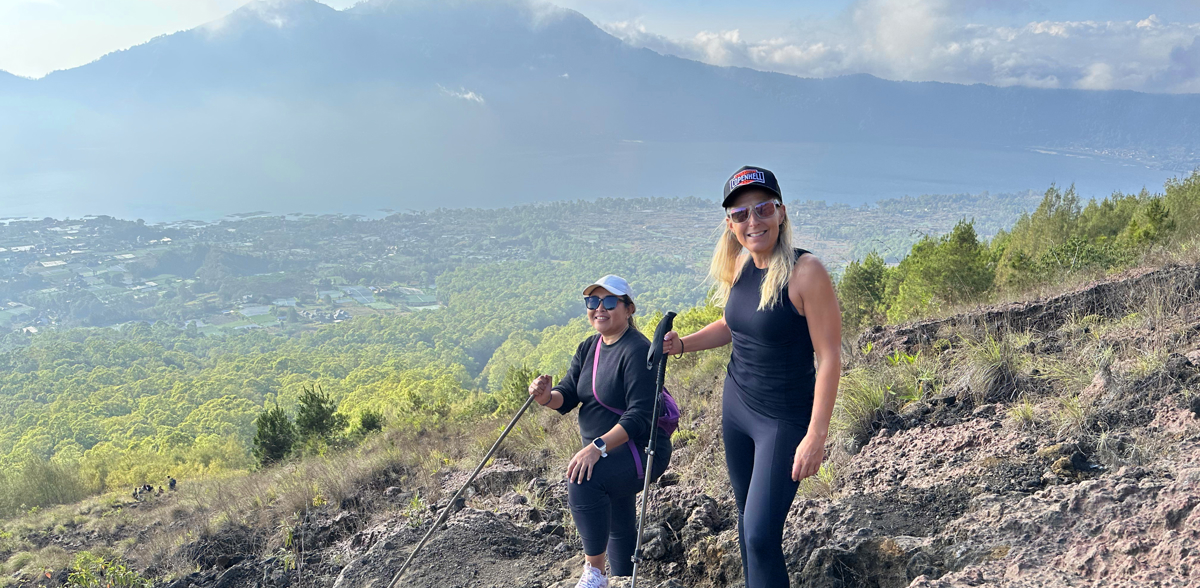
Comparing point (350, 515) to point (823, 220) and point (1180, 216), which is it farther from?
point (823, 220)

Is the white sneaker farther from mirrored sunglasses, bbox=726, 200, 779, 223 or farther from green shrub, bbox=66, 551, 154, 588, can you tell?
green shrub, bbox=66, 551, 154, 588

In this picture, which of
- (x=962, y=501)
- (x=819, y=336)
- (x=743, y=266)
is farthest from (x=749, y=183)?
(x=962, y=501)

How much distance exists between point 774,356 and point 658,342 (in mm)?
565

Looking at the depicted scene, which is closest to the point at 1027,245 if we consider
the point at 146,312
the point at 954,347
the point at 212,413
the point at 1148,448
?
the point at 954,347

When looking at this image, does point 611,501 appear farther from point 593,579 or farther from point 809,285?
point 809,285

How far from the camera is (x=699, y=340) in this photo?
2.75m

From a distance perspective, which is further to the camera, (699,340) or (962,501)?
(962,501)

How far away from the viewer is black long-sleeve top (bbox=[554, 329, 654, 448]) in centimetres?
269

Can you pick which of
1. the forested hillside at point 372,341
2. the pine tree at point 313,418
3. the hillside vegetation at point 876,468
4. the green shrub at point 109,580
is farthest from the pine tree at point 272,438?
the green shrub at point 109,580

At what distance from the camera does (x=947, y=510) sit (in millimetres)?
2967

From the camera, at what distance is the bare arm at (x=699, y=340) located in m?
2.66

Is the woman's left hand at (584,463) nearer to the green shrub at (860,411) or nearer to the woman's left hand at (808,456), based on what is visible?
the woman's left hand at (808,456)

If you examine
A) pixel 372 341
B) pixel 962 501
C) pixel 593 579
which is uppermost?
pixel 962 501

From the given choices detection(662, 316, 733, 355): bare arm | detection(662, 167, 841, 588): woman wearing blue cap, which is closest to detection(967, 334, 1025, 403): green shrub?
detection(662, 316, 733, 355): bare arm
